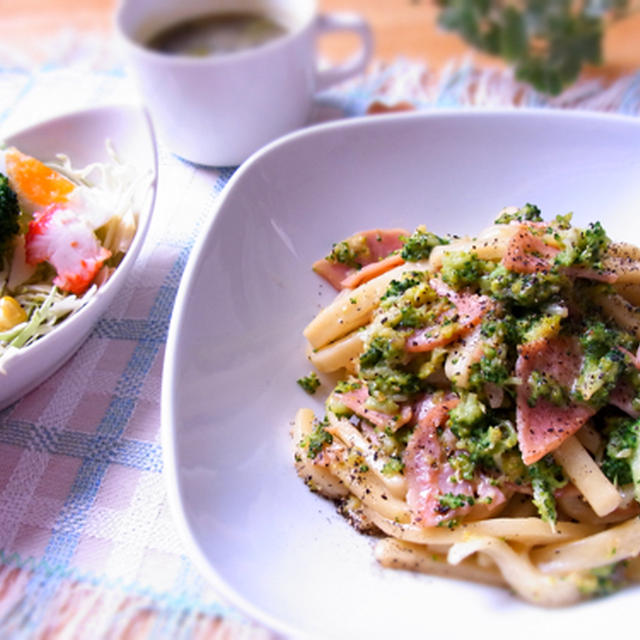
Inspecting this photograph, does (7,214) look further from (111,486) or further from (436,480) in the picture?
(436,480)

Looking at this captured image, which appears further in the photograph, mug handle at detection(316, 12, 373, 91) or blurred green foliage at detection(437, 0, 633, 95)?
Answer: blurred green foliage at detection(437, 0, 633, 95)

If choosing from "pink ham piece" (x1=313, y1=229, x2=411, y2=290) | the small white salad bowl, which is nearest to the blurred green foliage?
"pink ham piece" (x1=313, y1=229, x2=411, y2=290)

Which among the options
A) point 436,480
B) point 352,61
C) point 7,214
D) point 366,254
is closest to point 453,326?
point 436,480

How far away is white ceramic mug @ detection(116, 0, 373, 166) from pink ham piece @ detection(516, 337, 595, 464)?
1.52 metres

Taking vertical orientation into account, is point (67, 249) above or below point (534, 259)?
below

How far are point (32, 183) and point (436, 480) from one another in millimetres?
1598

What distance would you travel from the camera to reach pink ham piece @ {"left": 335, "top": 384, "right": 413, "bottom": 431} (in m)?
1.75

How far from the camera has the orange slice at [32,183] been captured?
2.32m

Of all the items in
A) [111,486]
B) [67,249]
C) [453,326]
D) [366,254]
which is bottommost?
[111,486]

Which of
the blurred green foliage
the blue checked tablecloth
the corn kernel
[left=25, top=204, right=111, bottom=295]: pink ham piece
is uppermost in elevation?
the blurred green foliage

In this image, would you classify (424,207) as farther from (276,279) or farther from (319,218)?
(276,279)

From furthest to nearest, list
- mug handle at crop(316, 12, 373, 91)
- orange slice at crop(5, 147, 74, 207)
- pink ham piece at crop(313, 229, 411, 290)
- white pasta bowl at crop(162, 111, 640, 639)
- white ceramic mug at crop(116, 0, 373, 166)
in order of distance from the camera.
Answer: mug handle at crop(316, 12, 373, 91) → white ceramic mug at crop(116, 0, 373, 166) → orange slice at crop(5, 147, 74, 207) → pink ham piece at crop(313, 229, 411, 290) → white pasta bowl at crop(162, 111, 640, 639)

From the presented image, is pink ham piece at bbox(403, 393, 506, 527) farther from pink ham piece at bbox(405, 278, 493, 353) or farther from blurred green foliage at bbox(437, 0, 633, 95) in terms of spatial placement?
blurred green foliage at bbox(437, 0, 633, 95)

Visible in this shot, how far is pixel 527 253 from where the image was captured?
1.79 metres
